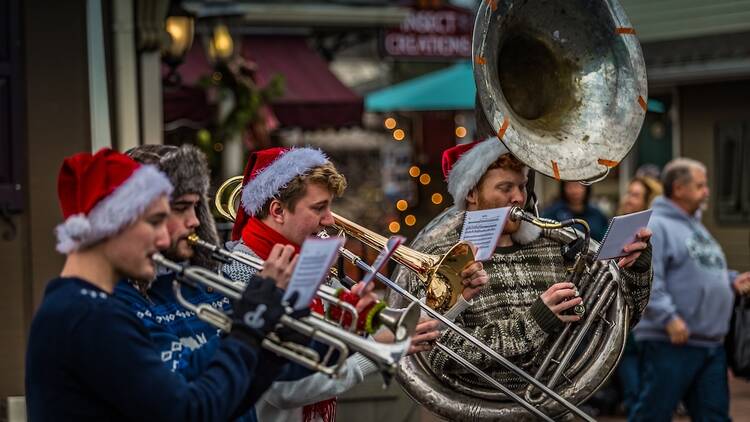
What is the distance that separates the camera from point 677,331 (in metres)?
6.55

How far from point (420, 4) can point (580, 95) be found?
33.6 feet

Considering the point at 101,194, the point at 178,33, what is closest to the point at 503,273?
the point at 101,194

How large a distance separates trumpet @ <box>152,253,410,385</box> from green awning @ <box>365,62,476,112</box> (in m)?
9.69

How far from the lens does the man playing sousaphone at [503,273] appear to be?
4.23m

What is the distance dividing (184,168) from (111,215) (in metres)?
0.49

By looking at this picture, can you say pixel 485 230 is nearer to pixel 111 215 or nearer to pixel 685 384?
pixel 111 215

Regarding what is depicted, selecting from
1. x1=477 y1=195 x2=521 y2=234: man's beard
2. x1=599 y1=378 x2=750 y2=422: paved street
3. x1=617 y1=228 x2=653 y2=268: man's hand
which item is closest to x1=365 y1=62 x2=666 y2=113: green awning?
x1=599 y1=378 x2=750 y2=422: paved street

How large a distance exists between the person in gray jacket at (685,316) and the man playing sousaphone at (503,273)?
221 centimetres

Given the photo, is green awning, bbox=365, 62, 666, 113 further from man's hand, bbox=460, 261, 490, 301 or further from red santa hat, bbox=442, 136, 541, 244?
man's hand, bbox=460, 261, 490, 301

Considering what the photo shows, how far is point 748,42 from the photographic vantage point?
1231 cm

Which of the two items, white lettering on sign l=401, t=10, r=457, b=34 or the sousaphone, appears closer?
the sousaphone

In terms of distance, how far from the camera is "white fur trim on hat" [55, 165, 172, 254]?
2.77m

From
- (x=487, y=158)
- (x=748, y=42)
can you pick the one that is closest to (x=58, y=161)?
(x=487, y=158)

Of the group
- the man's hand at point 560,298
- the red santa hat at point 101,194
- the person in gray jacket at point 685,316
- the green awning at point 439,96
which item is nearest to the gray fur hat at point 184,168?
the red santa hat at point 101,194
